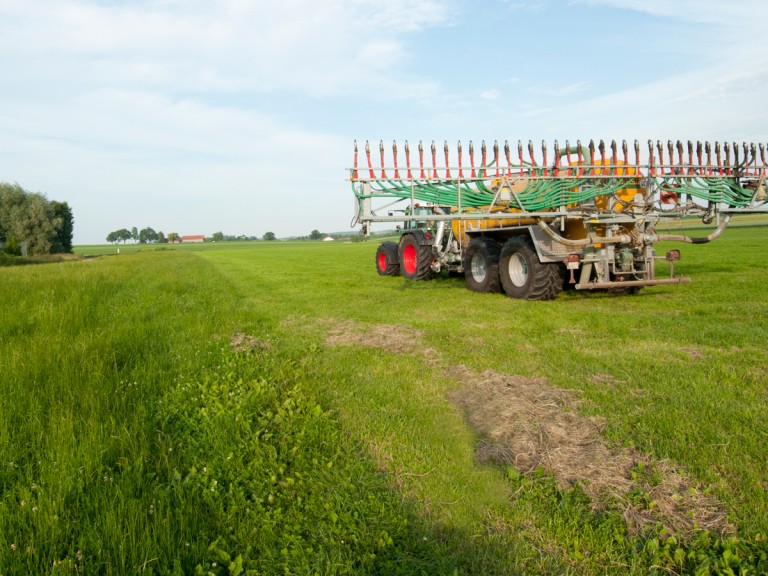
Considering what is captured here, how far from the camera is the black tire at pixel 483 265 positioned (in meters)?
11.2

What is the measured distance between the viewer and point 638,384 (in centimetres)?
464

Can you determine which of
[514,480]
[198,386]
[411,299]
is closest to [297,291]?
[411,299]

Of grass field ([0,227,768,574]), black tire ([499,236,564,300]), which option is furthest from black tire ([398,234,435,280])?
grass field ([0,227,768,574])

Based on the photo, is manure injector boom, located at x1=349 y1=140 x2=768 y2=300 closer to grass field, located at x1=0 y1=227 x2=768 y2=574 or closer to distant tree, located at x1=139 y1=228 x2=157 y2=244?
grass field, located at x1=0 y1=227 x2=768 y2=574

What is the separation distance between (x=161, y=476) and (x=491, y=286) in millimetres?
9004

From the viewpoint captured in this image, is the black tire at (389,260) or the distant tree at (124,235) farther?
the distant tree at (124,235)

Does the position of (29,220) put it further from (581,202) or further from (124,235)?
(124,235)

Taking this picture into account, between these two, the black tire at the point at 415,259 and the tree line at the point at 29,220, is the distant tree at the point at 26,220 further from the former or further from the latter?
the black tire at the point at 415,259

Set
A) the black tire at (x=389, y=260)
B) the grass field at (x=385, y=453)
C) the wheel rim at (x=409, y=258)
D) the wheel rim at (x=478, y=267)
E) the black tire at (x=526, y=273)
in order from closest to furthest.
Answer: the grass field at (x=385, y=453), the black tire at (x=526, y=273), the wheel rim at (x=478, y=267), the wheel rim at (x=409, y=258), the black tire at (x=389, y=260)

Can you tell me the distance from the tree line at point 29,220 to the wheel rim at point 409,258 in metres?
53.0

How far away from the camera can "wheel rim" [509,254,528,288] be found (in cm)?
1051

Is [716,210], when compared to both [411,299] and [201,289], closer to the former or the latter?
[411,299]

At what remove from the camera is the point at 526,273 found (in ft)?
34.2

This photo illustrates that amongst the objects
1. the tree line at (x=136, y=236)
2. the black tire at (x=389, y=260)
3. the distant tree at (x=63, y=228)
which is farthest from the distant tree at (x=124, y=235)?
the black tire at (x=389, y=260)
